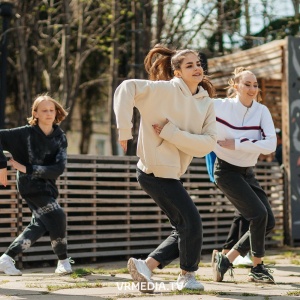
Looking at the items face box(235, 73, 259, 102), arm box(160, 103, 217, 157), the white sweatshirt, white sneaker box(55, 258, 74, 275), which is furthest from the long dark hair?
white sneaker box(55, 258, 74, 275)

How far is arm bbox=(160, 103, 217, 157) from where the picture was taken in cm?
682

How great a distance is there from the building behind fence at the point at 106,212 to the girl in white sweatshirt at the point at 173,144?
3378mm

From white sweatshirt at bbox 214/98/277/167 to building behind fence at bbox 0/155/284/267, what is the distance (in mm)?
2863

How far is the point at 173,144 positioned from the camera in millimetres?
6918

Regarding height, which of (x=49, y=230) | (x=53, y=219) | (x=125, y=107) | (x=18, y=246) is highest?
(x=125, y=107)

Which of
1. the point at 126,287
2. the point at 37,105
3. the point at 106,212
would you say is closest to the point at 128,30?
the point at 106,212

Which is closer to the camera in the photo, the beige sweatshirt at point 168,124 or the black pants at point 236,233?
the beige sweatshirt at point 168,124

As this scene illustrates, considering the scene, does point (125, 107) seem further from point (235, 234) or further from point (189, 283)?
point (235, 234)

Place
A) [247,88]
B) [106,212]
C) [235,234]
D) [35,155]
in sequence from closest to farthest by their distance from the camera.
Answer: [247,88] → [35,155] → [235,234] → [106,212]

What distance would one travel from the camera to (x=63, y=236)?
8.85 m

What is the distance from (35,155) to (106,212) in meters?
2.45

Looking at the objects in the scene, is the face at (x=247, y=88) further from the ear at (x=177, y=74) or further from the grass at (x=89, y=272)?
the grass at (x=89, y=272)

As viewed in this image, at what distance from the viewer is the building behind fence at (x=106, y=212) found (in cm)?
1011

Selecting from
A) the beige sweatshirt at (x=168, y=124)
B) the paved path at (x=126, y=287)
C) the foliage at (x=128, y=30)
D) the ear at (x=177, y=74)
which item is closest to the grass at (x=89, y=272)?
the paved path at (x=126, y=287)
